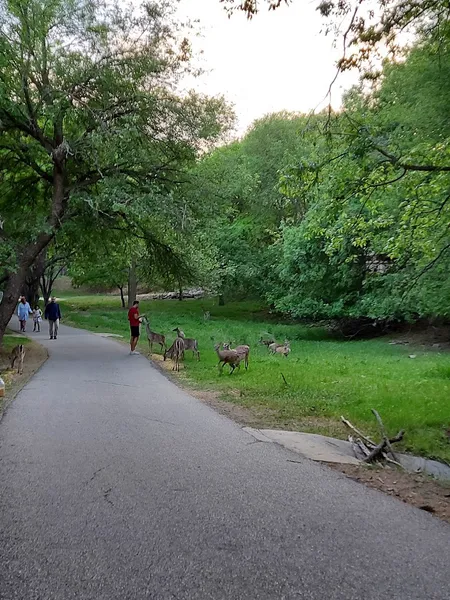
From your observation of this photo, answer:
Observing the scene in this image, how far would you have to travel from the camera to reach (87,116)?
1616cm

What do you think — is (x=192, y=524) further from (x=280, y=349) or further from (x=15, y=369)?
(x=280, y=349)

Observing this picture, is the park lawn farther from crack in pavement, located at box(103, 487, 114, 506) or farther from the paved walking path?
crack in pavement, located at box(103, 487, 114, 506)

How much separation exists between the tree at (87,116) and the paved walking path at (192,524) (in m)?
10.1

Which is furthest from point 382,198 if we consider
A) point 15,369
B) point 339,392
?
point 15,369

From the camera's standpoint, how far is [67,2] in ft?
48.8

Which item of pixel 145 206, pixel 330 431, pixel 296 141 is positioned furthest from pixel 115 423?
pixel 296 141

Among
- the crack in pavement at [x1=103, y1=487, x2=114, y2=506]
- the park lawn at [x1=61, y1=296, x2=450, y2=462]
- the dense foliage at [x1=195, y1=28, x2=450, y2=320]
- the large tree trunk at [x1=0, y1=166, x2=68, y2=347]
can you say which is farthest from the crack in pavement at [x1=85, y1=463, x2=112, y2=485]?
the large tree trunk at [x1=0, y1=166, x2=68, y2=347]

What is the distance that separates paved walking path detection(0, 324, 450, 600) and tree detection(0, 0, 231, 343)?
10.1 metres

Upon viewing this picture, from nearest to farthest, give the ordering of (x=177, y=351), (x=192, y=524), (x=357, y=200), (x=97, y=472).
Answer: (x=192, y=524)
(x=97, y=472)
(x=177, y=351)
(x=357, y=200)

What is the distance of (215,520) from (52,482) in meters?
1.93

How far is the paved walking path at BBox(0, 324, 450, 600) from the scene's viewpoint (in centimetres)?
331

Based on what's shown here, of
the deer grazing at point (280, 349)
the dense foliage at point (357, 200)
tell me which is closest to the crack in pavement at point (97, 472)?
the dense foliage at point (357, 200)

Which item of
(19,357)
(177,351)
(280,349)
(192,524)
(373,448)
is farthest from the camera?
(280,349)

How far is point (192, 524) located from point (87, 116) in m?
14.8
